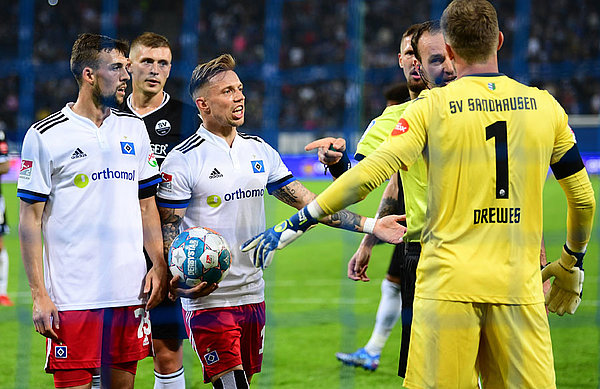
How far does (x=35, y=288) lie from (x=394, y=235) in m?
1.57

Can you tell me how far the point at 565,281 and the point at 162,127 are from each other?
2.37m

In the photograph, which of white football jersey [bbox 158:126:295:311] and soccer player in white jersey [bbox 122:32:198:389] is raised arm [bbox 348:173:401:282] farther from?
soccer player in white jersey [bbox 122:32:198:389]

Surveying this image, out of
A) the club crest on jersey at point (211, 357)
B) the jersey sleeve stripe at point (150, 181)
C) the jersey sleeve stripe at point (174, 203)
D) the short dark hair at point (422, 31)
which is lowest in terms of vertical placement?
the club crest on jersey at point (211, 357)

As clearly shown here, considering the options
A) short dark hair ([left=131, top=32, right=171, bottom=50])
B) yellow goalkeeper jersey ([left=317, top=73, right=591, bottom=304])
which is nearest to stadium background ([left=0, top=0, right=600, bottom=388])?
short dark hair ([left=131, top=32, right=171, bottom=50])

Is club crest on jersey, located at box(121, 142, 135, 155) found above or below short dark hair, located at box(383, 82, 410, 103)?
below

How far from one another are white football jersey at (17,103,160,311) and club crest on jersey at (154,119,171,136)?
0.82 meters

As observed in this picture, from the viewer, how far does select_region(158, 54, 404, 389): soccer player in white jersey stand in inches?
145

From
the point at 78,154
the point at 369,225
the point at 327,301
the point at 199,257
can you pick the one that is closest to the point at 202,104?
the point at 78,154

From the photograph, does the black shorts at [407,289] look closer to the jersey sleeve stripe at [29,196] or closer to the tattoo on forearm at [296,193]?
the tattoo on forearm at [296,193]

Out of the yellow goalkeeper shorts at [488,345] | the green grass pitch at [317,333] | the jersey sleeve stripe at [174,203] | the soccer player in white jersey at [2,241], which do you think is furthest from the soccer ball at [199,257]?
the soccer player in white jersey at [2,241]

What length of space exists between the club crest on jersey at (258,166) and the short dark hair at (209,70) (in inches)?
18.8

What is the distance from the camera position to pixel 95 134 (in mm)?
3504

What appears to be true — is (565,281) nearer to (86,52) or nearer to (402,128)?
(402,128)

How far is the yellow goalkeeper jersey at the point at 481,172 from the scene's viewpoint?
106 inches
